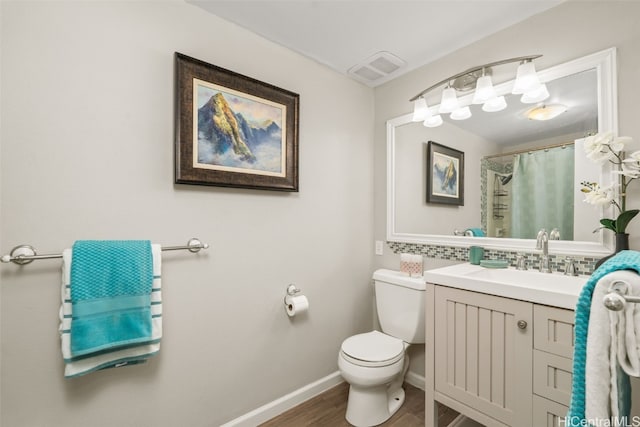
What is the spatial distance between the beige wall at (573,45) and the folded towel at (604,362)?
93 centimetres

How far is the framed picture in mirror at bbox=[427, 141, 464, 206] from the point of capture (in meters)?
1.92

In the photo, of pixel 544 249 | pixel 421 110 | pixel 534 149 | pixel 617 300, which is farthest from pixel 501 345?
pixel 421 110

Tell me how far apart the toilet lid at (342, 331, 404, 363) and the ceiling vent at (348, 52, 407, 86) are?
1823 millimetres

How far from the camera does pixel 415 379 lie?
2.08m

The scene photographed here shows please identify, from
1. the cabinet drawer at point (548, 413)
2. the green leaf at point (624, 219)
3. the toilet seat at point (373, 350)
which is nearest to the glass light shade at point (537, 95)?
the green leaf at point (624, 219)

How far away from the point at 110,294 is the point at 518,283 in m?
1.83

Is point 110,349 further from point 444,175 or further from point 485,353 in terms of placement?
point 444,175

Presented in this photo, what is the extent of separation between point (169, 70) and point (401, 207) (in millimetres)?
1668

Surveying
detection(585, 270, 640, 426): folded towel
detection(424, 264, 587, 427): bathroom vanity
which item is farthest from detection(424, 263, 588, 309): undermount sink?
detection(585, 270, 640, 426): folded towel

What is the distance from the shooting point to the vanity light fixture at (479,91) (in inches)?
59.4

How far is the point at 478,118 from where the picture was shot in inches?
72.0

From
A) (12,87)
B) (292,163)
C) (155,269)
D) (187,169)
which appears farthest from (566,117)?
(12,87)

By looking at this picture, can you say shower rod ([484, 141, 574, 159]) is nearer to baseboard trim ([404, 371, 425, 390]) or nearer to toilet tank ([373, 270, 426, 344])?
toilet tank ([373, 270, 426, 344])

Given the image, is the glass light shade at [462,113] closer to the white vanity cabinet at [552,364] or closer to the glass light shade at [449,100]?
the glass light shade at [449,100]
